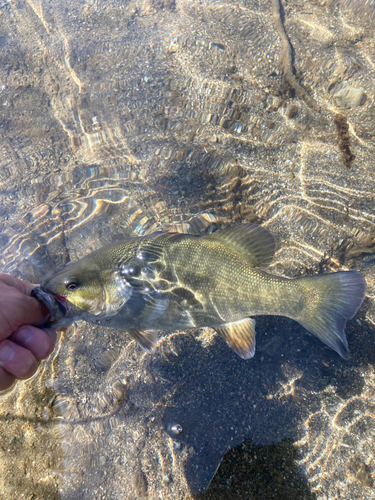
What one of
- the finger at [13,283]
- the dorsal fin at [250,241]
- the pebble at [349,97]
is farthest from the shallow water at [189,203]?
the finger at [13,283]

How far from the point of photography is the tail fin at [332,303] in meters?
2.12

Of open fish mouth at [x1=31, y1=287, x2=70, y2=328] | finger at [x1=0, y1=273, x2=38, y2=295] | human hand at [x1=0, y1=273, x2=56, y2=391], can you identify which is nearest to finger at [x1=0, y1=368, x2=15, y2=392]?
human hand at [x1=0, y1=273, x2=56, y2=391]

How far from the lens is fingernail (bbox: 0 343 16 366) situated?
6.29ft

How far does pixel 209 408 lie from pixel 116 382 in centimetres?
89

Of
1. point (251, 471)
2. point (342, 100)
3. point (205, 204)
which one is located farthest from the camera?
point (342, 100)

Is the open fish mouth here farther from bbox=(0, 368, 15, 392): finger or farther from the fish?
bbox=(0, 368, 15, 392): finger

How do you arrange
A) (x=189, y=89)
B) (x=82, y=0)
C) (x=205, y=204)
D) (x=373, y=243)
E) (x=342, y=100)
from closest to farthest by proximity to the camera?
(x=373, y=243) < (x=205, y=204) < (x=342, y=100) < (x=189, y=89) < (x=82, y=0)

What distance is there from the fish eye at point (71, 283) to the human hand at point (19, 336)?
22 centimetres

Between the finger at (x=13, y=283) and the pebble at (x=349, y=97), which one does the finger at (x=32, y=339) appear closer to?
the finger at (x=13, y=283)

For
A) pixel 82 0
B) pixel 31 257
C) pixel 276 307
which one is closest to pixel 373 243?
pixel 276 307

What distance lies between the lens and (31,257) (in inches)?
138

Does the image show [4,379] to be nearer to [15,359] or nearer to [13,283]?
[15,359]

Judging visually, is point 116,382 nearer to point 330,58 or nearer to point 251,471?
point 251,471

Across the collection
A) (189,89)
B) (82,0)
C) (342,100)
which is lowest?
(342,100)
